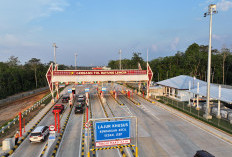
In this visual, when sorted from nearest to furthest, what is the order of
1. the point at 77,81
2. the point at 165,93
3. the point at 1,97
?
the point at 77,81 → the point at 165,93 → the point at 1,97

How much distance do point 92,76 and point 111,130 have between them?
92.1 feet

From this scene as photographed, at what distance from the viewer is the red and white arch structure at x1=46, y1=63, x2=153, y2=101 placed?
37344mm

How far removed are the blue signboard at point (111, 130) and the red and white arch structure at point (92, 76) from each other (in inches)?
1060

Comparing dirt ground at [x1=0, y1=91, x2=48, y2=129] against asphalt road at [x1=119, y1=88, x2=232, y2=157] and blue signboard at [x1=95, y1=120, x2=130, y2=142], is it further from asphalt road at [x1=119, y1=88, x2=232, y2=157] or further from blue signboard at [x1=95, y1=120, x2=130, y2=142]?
asphalt road at [x1=119, y1=88, x2=232, y2=157]

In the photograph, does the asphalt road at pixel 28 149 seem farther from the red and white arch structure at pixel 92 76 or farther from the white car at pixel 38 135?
the red and white arch structure at pixel 92 76

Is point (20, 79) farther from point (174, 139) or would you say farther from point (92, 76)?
point (174, 139)

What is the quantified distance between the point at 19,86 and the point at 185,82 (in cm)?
6545

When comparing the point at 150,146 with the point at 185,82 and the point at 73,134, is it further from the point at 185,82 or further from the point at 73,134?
the point at 185,82

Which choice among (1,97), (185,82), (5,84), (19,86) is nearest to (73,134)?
(185,82)

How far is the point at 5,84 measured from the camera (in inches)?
2514

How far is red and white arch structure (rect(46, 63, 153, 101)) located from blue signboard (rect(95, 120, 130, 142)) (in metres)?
26.9

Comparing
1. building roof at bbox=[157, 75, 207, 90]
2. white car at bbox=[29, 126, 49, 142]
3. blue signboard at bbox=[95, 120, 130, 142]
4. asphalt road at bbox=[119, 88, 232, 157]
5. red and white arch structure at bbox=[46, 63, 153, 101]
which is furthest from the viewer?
building roof at bbox=[157, 75, 207, 90]

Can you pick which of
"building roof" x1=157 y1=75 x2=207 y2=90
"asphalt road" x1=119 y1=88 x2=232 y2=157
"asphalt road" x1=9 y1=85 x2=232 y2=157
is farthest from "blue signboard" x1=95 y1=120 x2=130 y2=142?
"building roof" x1=157 y1=75 x2=207 y2=90

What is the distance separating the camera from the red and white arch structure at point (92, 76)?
37.3m
